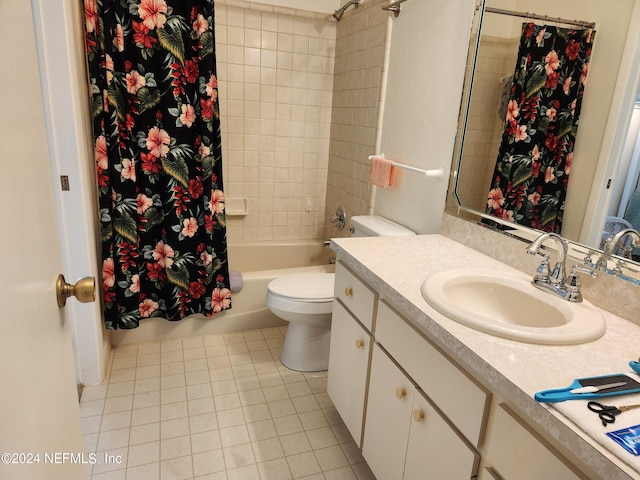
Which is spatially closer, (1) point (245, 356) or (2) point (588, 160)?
(2) point (588, 160)

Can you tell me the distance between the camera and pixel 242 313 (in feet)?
8.73

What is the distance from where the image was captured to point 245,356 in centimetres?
241

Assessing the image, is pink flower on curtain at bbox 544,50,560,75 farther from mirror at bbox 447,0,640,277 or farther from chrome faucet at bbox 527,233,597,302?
chrome faucet at bbox 527,233,597,302

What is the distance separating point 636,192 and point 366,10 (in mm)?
1951

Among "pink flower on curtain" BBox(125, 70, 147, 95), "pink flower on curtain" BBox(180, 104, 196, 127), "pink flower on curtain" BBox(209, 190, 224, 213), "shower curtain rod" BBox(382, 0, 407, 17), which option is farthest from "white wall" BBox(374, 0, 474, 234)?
"pink flower on curtain" BBox(125, 70, 147, 95)

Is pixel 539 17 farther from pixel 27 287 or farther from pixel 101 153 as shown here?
pixel 101 153

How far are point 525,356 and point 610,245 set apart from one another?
20.1 inches

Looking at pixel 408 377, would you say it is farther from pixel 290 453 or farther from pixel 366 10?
pixel 366 10

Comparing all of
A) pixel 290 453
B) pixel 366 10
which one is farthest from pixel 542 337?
pixel 366 10

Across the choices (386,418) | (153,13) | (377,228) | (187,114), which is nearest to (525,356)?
(386,418)

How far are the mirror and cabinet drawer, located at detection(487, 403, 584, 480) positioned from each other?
1.97ft

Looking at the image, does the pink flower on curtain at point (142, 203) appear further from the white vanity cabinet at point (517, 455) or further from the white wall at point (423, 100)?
Answer: the white vanity cabinet at point (517, 455)

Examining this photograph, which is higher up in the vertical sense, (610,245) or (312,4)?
(312,4)

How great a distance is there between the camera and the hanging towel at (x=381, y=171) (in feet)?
7.09
